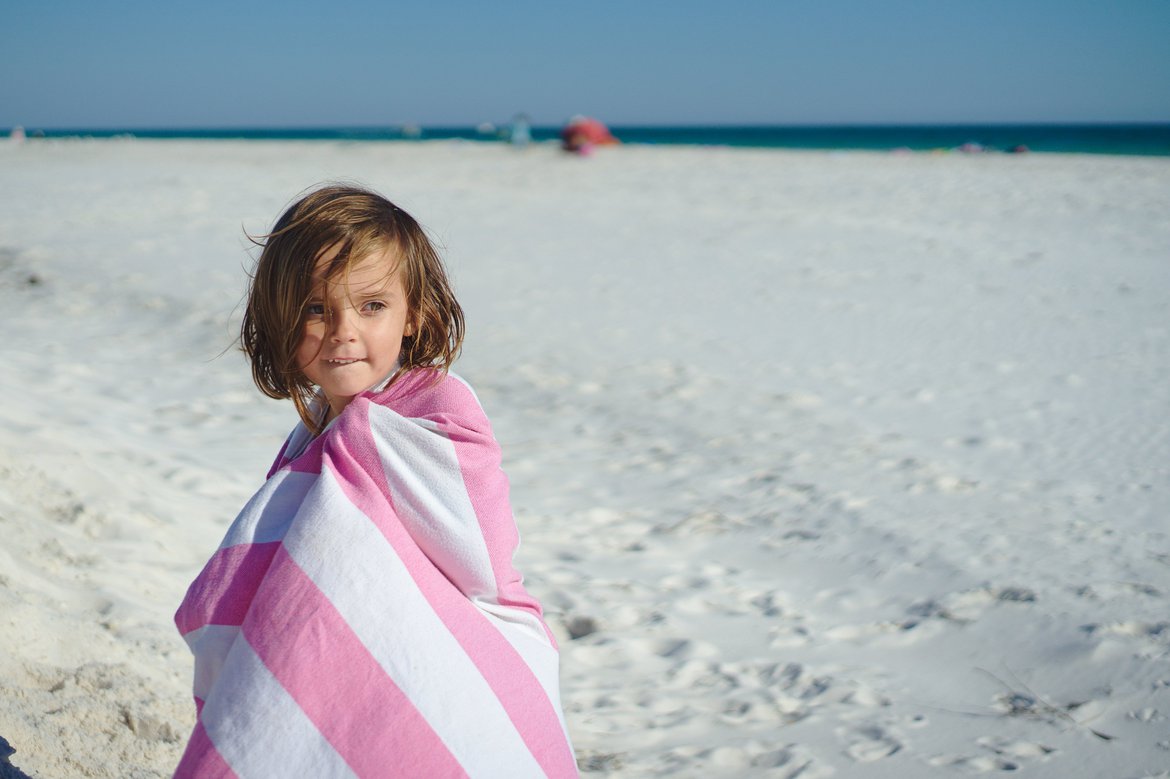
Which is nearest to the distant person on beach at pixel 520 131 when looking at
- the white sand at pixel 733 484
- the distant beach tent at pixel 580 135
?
the distant beach tent at pixel 580 135

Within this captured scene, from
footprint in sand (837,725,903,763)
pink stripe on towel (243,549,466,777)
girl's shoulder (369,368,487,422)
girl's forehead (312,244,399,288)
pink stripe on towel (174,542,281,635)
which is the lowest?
footprint in sand (837,725,903,763)

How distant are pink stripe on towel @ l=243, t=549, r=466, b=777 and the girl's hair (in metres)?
0.37

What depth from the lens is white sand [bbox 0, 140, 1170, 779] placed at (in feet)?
8.00

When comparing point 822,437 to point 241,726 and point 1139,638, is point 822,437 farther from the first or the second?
point 241,726

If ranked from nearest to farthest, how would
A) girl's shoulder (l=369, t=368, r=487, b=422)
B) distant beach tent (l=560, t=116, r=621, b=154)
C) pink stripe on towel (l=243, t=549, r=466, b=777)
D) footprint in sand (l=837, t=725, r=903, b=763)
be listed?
pink stripe on towel (l=243, t=549, r=466, b=777), girl's shoulder (l=369, t=368, r=487, b=422), footprint in sand (l=837, t=725, r=903, b=763), distant beach tent (l=560, t=116, r=621, b=154)

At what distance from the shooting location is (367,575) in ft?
4.49

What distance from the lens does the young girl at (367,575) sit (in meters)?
1.33

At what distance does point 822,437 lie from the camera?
183 inches

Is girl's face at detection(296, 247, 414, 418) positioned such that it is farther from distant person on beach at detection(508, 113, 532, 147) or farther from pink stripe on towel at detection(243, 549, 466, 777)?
distant person on beach at detection(508, 113, 532, 147)

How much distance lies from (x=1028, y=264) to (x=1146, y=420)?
3861 millimetres

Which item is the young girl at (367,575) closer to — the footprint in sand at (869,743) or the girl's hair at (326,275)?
the girl's hair at (326,275)

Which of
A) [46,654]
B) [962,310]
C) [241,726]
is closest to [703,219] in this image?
[962,310]

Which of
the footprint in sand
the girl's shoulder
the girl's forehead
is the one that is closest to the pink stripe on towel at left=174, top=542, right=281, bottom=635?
the girl's shoulder

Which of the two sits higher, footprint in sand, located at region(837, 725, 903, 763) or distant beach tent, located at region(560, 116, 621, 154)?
distant beach tent, located at region(560, 116, 621, 154)
